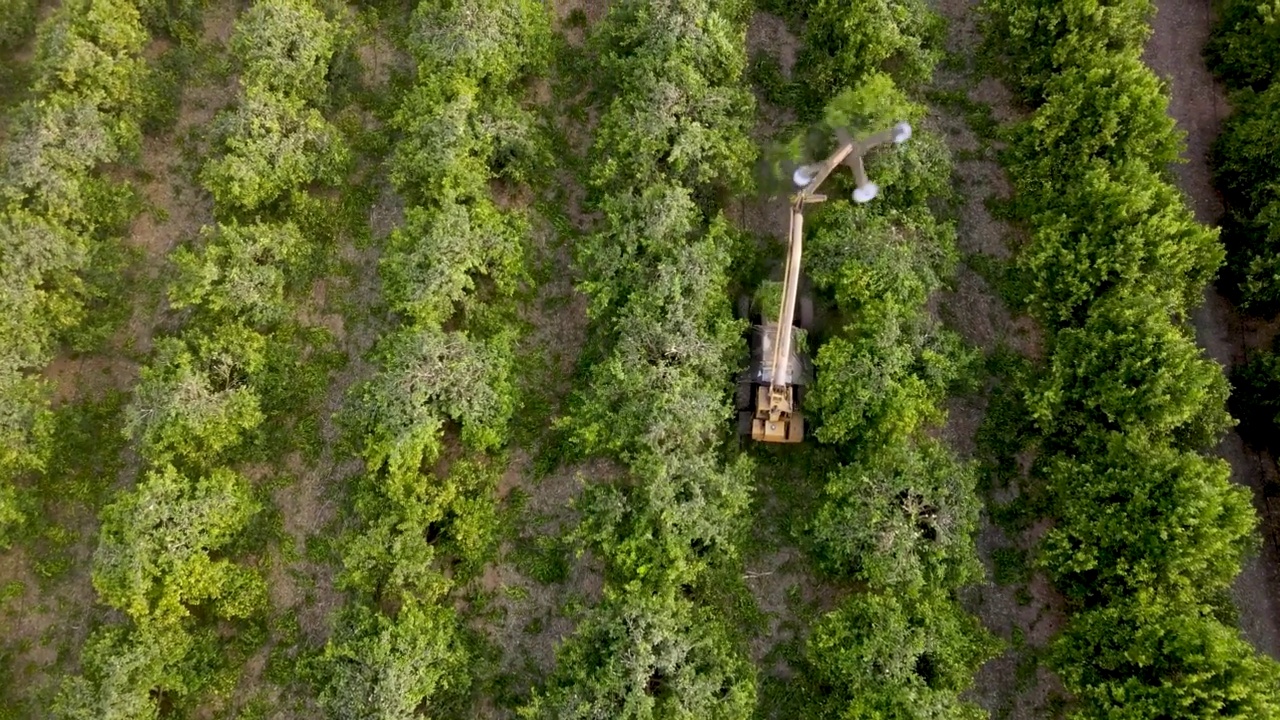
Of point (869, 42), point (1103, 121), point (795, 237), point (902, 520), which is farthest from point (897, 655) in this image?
point (869, 42)

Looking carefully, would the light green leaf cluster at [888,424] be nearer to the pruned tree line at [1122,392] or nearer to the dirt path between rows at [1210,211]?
the pruned tree line at [1122,392]

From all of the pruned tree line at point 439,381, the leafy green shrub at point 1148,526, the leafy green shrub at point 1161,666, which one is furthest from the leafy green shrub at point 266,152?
the leafy green shrub at point 1161,666

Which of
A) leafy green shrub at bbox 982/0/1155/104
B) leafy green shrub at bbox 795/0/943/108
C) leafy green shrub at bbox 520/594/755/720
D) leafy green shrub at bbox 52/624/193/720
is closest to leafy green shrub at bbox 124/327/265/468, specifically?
leafy green shrub at bbox 52/624/193/720

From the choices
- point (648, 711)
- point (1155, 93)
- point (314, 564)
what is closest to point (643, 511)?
point (648, 711)

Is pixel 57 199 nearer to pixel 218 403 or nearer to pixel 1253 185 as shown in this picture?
pixel 218 403

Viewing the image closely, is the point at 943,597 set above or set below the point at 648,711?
above

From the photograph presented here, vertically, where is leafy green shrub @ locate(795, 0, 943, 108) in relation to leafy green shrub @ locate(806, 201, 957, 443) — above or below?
above

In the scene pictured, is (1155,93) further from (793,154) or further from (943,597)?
(943,597)

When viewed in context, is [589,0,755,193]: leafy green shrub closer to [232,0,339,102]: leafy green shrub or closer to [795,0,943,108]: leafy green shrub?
[795,0,943,108]: leafy green shrub
